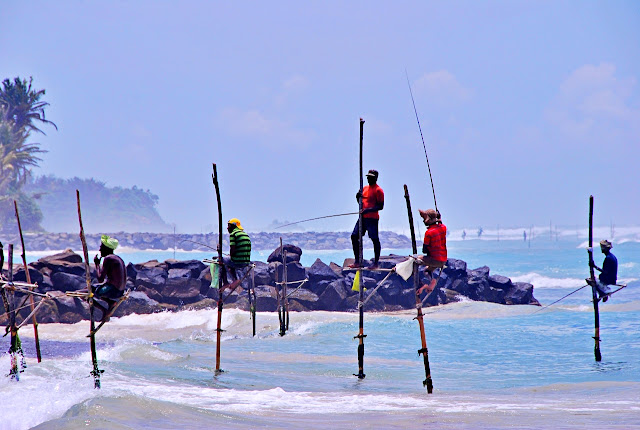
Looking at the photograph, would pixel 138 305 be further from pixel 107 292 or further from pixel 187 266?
pixel 107 292

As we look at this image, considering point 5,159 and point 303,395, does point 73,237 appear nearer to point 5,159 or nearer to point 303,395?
point 5,159

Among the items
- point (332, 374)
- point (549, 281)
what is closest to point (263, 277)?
point (332, 374)

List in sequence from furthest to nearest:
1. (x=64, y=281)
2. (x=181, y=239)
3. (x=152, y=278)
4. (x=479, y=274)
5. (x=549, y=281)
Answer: (x=181, y=239), (x=549, y=281), (x=479, y=274), (x=152, y=278), (x=64, y=281)

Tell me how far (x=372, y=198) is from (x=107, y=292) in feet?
19.8

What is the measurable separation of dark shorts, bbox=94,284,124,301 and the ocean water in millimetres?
1869

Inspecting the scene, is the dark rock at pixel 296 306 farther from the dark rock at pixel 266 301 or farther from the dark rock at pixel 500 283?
the dark rock at pixel 500 283

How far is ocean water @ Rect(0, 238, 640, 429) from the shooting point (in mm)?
13227

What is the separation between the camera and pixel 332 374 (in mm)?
20266

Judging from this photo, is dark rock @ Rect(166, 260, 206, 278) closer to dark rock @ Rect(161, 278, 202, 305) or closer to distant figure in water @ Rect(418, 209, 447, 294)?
dark rock @ Rect(161, 278, 202, 305)

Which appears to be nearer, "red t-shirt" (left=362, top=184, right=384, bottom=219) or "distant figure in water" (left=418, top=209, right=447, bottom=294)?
"distant figure in water" (left=418, top=209, right=447, bottom=294)

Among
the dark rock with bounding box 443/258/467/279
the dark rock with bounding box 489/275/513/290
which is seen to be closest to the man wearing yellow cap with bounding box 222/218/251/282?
the dark rock with bounding box 443/258/467/279

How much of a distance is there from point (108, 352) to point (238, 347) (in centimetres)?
504

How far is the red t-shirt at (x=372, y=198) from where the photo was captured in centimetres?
1600

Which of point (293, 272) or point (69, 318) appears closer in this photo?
point (69, 318)
